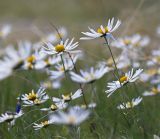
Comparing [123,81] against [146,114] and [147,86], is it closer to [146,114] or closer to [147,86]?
[146,114]

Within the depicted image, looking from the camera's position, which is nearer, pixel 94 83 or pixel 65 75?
pixel 65 75

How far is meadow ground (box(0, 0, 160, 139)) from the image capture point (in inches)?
83.7

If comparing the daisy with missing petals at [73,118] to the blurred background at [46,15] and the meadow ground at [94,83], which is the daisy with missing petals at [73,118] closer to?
the meadow ground at [94,83]

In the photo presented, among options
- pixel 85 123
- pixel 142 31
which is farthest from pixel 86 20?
pixel 85 123

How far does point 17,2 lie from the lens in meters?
12.7

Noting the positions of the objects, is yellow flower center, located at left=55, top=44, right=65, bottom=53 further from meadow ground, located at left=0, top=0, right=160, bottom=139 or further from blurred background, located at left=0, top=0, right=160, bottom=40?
blurred background, located at left=0, top=0, right=160, bottom=40

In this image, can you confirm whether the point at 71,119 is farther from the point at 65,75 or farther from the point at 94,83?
the point at 94,83

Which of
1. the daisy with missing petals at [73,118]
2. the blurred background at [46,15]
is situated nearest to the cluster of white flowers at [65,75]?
the daisy with missing petals at [73,118]

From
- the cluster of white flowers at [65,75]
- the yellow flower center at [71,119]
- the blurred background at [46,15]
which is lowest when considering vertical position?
the yellow flower center at [71,119]

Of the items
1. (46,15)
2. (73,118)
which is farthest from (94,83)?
(46,15)

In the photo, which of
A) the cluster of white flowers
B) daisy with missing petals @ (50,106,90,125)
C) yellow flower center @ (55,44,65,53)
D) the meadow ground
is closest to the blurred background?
the meadow ground

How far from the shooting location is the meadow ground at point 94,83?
213 cm

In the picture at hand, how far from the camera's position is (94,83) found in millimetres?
3326

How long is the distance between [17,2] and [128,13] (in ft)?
24.4
